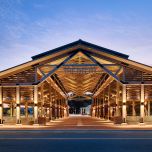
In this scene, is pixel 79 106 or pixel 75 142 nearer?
pixel 75 142

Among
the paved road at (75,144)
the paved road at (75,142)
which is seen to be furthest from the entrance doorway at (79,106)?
the paved road at (75,144)

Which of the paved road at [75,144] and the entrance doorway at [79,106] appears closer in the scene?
the paved road at [75,144]

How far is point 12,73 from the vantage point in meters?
34.9

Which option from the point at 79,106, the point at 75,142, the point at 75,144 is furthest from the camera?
the point at 79,106

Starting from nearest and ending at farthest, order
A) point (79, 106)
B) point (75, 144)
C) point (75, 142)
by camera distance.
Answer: point (75, 144)
point (75, 142)
point (79, 106)

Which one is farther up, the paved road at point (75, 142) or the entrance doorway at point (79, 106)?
the paved road at point (75, 142)

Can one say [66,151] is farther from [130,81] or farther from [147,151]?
[130,81]

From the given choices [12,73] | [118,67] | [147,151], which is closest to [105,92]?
[118,67]

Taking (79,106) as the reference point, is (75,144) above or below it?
above

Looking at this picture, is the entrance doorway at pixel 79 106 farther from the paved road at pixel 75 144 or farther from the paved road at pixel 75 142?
the paved road at pixel 75 144

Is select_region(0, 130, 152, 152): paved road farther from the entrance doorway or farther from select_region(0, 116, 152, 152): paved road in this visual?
the entrance doorway

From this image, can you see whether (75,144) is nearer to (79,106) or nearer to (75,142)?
(75,142)

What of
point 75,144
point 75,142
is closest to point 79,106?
point 75,142

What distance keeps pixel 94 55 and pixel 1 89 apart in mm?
10378
